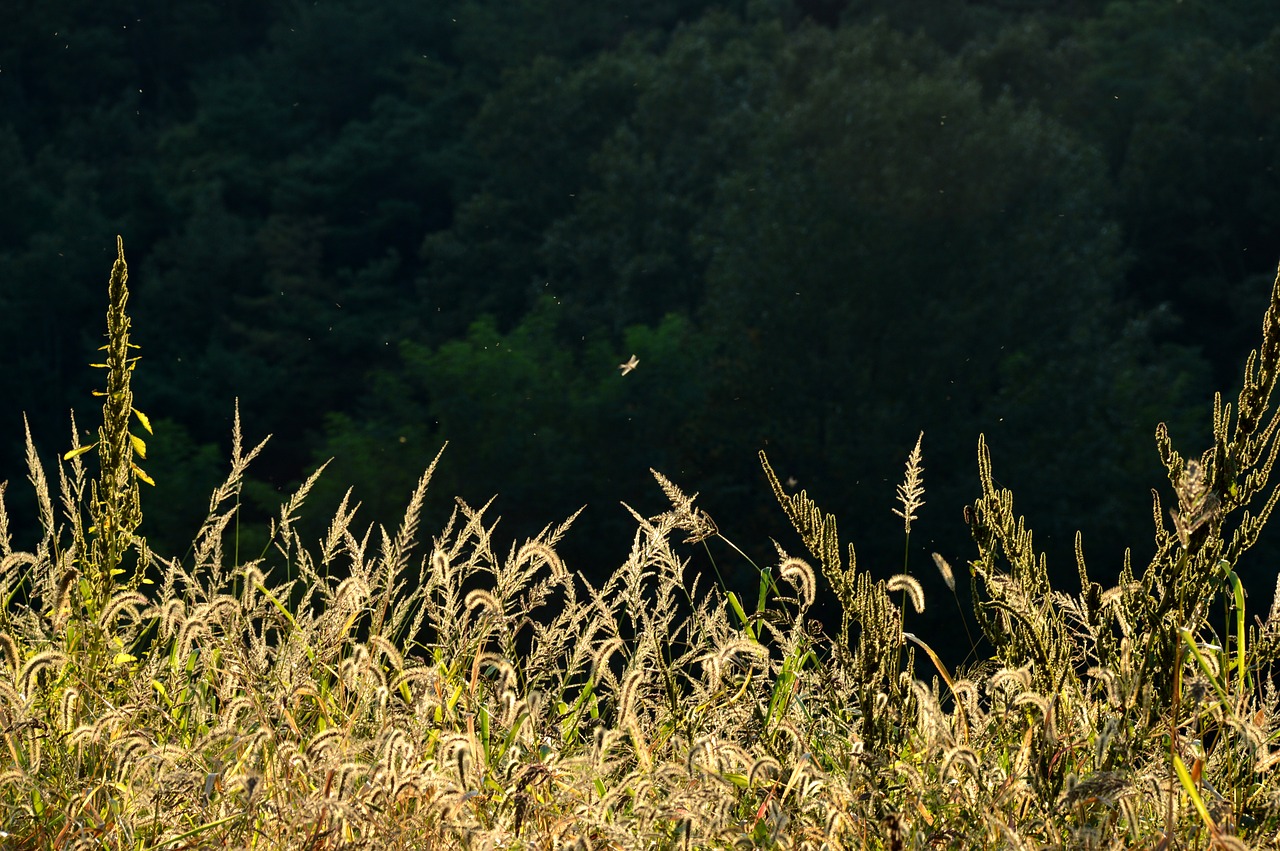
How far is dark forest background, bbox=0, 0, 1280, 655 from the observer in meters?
20.0

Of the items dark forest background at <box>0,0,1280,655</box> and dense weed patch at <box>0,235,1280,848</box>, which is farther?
dark forest background at <box>0,0,1280,655</box>

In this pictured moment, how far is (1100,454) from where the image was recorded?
1944 centimetres

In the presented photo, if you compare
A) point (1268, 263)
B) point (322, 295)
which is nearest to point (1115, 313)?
point (1268, 263)

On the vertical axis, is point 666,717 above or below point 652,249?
above

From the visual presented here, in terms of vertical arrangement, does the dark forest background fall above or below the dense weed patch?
below

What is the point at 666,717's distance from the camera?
94.0 inches

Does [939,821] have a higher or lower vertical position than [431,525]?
higher

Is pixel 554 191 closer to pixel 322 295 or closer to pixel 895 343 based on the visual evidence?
pixel 322 295

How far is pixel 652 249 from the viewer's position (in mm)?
24750

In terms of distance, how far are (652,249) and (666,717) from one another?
22.7 meters

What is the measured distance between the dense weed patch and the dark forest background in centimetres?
1443

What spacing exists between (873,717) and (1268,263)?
26.2 metres

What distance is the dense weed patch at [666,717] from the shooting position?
5.82ft

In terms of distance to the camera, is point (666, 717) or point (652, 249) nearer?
point (666, 717)
